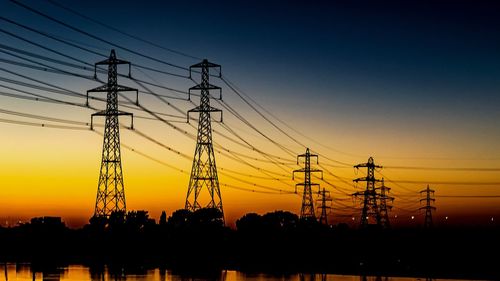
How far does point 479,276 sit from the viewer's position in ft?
314

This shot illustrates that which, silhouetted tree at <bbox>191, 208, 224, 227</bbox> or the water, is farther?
silhouetted tree at <bbox>191, 208, 224, 227</bbox>

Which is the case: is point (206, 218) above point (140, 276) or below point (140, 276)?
above

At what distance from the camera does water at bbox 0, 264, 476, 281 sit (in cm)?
7956

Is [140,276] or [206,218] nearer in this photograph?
[140,276]

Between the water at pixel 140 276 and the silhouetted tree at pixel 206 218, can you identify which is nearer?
the water at pixel 140 276

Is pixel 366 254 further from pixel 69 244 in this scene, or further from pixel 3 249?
pixel 3 249

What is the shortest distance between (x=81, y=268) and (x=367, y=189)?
52285 mm

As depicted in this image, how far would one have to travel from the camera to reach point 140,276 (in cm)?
8256

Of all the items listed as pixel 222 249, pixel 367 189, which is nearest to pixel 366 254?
pixel 367 189

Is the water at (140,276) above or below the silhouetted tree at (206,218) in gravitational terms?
below

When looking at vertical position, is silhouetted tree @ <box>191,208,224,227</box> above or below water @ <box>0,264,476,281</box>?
above

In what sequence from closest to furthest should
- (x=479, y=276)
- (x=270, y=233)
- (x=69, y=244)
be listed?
(x=479, y=276) → (x=69, y=244) → (x=270, y=233)

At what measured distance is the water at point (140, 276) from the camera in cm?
7956

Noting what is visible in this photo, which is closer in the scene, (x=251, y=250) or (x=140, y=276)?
(x=140, y=276)
